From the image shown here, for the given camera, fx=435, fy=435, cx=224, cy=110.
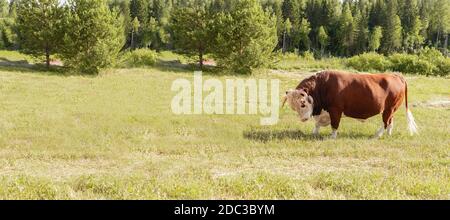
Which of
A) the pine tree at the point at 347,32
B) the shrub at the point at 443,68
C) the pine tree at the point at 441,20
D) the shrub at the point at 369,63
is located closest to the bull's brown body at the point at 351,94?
the shrub at the point at 369,63

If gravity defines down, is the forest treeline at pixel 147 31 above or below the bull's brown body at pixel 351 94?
above

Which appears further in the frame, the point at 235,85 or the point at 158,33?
the point at 158,33

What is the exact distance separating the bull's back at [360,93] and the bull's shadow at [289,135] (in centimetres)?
66

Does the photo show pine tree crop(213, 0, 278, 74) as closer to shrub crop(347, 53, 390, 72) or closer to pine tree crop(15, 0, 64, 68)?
pine tree crop(15, 0, 64, 68)

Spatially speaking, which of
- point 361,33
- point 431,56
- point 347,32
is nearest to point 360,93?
point 431,56

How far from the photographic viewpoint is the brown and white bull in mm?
13766

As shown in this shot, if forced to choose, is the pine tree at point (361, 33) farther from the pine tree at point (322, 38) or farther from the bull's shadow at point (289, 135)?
the bull's shadow at point (289, 135)

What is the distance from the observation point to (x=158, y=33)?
299 feet

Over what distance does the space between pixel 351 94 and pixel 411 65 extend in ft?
157

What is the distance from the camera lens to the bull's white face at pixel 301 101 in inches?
535

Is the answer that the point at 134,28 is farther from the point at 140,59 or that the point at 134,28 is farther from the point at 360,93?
the point at 360,93
